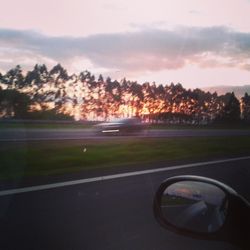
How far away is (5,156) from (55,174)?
4.99 metres

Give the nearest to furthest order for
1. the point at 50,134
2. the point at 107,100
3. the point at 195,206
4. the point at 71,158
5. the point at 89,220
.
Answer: the point at 195,206 < the point at 89,220 < the point at 71,158 < the point at 50,134 < the point at 107,100

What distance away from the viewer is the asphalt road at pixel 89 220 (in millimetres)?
5621

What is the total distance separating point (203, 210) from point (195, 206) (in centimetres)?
17

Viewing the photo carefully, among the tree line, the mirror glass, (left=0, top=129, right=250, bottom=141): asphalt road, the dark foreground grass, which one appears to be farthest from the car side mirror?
the tree line

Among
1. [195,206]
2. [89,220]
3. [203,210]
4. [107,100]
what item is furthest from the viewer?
[107,100]

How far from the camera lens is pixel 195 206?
2857 millimetres

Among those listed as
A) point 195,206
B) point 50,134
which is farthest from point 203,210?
point 50,134

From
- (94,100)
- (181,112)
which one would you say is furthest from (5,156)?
A: (181,112)

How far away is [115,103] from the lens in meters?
106

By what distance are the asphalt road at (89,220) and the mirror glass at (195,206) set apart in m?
2.48

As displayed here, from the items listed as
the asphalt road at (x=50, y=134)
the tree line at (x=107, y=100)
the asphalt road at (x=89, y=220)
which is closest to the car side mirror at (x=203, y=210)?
the asphalt road at (x=89, y=220)

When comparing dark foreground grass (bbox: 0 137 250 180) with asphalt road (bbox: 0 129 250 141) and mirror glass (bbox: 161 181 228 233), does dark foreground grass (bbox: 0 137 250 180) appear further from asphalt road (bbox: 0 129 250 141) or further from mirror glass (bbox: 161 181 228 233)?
mirror glass (bbox: 161 181 228 233)

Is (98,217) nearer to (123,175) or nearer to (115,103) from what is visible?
(123,175)

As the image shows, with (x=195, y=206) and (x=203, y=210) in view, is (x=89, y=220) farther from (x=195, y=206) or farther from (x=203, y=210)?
(x=203, y=210)
